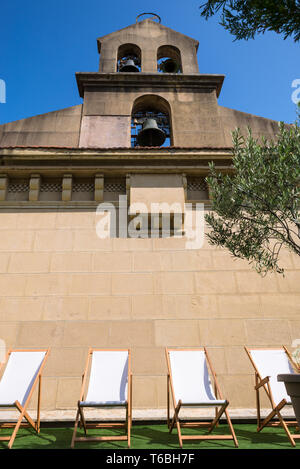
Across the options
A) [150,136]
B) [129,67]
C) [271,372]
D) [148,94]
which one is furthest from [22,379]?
[129,67]

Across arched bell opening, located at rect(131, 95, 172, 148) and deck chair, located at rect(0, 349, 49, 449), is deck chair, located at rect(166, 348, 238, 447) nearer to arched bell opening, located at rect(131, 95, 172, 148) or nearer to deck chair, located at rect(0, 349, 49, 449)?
deck chair, located at rect(0, 349, 49, 449)

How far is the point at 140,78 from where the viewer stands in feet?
31.1

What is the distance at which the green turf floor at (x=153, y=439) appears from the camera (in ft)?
12.4

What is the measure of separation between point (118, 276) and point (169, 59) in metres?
7.76

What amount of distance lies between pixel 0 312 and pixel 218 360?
4.00m

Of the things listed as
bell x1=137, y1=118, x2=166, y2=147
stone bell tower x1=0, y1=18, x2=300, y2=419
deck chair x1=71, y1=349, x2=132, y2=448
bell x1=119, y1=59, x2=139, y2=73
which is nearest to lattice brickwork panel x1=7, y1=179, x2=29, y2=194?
stone bell tower x1=0, y1=18, x2=300, y2=419

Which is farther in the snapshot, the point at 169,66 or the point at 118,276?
the point at 169,66

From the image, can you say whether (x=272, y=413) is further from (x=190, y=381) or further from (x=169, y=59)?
(x=169, y=59)

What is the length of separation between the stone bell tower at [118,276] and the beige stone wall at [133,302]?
19mm

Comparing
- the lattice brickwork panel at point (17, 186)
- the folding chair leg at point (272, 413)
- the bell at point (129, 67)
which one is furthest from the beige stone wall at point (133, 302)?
the bell at point (129, 67)

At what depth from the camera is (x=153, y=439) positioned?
4141 mm

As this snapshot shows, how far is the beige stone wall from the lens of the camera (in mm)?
5789

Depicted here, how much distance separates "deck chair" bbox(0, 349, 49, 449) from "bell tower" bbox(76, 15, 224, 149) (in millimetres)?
5140

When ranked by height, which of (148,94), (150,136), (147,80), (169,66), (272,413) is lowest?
(272,413)
